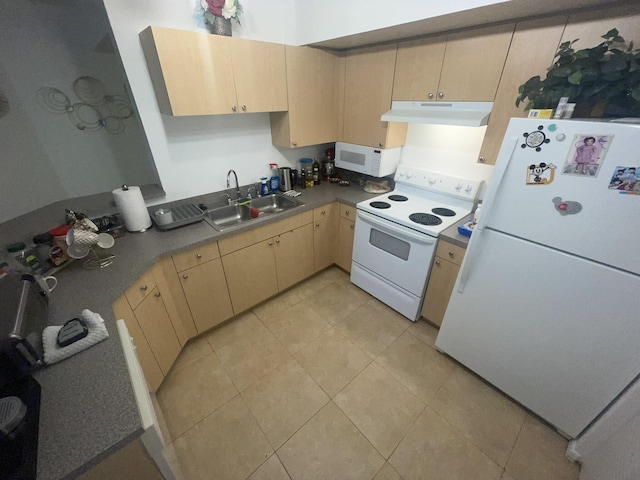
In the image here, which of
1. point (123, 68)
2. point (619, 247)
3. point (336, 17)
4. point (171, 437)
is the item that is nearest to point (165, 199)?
point (123, 68)

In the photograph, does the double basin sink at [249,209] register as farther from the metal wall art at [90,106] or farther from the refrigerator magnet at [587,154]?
the refrigerator magnet at [587,154]

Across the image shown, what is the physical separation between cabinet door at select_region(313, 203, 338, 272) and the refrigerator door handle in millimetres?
1262

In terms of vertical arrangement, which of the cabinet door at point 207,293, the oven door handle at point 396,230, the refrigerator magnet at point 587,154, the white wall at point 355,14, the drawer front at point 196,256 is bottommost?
the cabinet door at point 207,293

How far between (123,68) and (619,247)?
2.72m

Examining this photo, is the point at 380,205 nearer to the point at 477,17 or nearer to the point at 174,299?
the point at 477,17

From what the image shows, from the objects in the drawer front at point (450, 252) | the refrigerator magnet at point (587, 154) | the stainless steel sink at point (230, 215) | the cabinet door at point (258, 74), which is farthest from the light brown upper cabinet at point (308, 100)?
the refrigerator magnet at point (587, 154)

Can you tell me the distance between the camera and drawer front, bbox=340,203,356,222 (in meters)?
2.31

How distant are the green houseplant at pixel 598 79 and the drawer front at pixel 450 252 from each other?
860 millimetres

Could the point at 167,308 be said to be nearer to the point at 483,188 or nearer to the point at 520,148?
the point at 520,148

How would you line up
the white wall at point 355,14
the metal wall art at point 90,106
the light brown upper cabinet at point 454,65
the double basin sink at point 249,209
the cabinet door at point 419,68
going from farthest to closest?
the double basin sink at point 249,209 < the metal wall art at point 90,106 < the cabinet door at point 419,68 < the light brown upper cabinet at point 454,65 < the white wall at point 355,14

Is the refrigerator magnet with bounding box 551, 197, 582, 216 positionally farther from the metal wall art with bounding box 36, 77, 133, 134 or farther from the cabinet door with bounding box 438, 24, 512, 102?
the metal wall art with bounding box 36, 77, 133, 134

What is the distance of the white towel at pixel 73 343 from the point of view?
2.78ft

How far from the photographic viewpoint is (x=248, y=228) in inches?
74.2

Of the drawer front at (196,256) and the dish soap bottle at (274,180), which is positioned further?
the dish soap bottle at (274,180)
